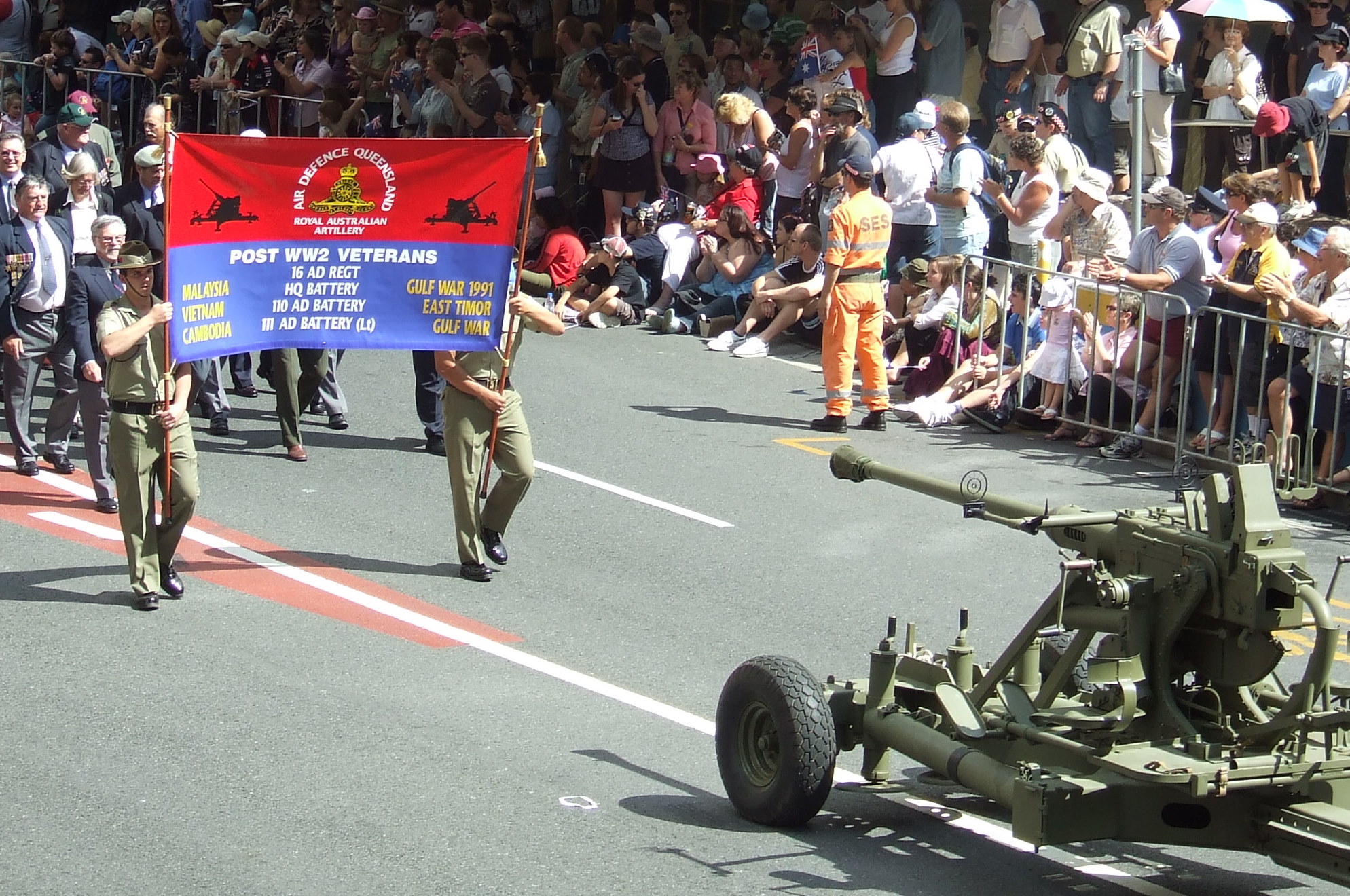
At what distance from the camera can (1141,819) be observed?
6117mm

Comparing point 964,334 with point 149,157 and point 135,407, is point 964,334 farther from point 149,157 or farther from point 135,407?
point 135,407

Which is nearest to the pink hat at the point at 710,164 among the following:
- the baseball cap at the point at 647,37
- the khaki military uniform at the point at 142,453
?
the baseball cap at the point at 647,37

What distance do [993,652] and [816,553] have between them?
1886mm

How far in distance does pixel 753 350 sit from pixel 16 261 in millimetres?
6767

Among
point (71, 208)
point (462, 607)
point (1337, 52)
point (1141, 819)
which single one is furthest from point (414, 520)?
point (1337, 52)

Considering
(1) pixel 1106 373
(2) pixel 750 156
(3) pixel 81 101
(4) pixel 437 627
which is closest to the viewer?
(4) pixel 437 627

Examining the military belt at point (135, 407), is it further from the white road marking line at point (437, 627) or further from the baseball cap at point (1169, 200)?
the baseball cap at point (1169, 200)

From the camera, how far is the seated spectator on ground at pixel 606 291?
59.4ft

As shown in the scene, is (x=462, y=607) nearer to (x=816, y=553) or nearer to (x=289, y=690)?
(x=289, y=690)

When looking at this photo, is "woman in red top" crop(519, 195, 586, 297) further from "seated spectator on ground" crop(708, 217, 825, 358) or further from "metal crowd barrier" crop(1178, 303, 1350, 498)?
"metal crowd barrier" crop(1178, 303, 1350, 498)

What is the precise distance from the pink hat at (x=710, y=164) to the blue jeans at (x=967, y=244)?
10.5 feet

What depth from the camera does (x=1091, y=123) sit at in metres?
17.1

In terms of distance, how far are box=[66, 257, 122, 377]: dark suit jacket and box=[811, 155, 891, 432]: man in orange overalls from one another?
5224mm

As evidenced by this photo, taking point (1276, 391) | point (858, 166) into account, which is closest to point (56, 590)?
point (858, 166)
